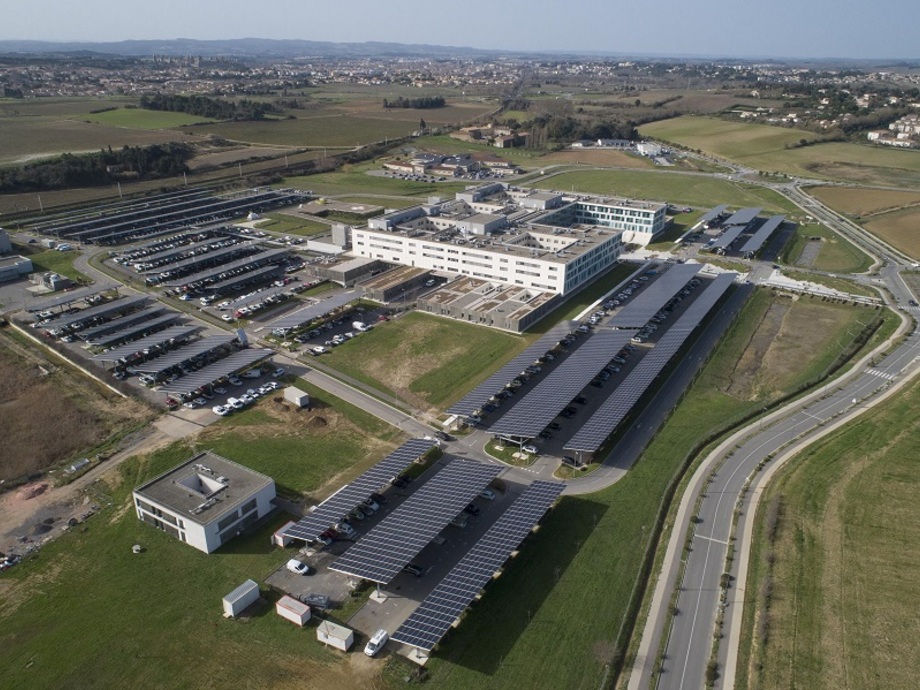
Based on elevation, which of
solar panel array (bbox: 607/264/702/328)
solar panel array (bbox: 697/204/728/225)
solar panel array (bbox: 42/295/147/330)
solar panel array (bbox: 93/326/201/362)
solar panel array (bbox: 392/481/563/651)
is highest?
solar panel array (bbox: 697/204/728/225)

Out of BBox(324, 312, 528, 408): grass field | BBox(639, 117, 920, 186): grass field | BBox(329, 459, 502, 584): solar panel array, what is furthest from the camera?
BBox(639, 117, 920, 186): grass field

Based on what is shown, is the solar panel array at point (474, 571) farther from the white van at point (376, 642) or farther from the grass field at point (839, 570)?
the grass field at point (839, 570)

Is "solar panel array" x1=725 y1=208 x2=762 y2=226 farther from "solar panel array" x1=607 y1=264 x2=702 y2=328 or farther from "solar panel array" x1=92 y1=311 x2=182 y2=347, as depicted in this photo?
"solar panel array" x1=92 y1=311 x2=182 y2=347

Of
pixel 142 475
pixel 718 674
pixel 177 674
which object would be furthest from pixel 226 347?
pixel 718 674

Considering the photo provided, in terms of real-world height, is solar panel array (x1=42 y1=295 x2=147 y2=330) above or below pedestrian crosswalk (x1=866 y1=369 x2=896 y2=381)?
above

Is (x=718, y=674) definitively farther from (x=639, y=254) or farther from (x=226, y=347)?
(x=639, y=254)

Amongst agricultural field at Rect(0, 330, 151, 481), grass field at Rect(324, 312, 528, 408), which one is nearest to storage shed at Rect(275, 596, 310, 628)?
grass field at Rect(324, 312, 528, 408)

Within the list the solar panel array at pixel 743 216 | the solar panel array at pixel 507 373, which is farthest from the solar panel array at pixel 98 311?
the solar panel array at pixel 743 216
